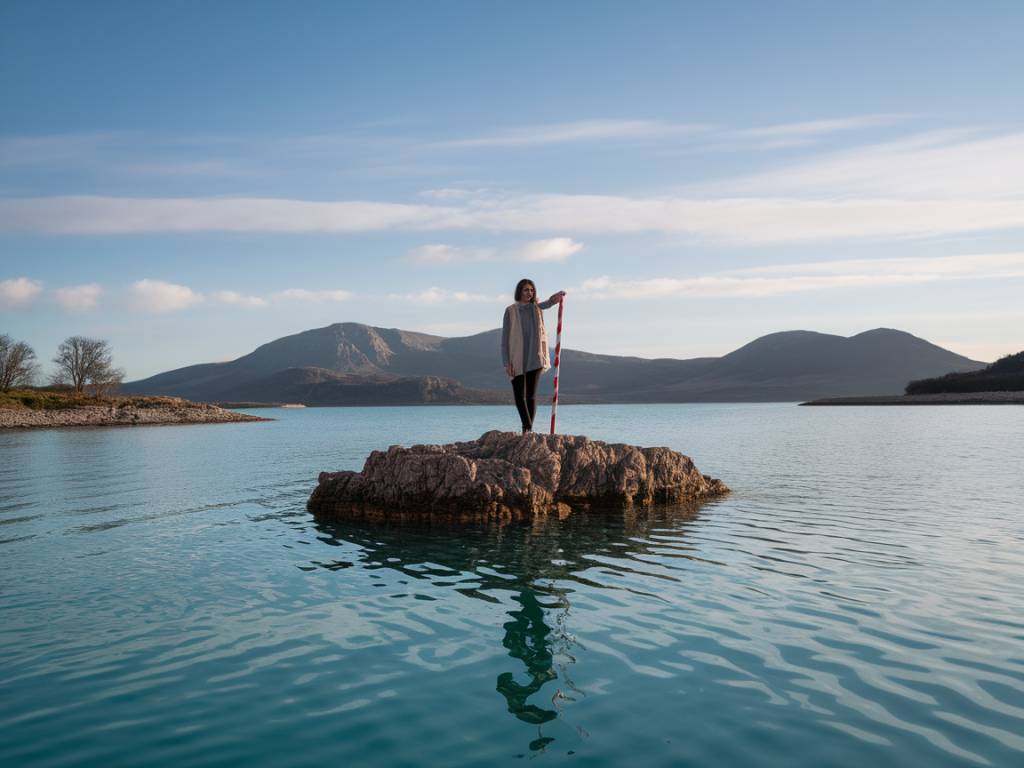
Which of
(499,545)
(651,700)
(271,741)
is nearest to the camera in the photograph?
(271,741)

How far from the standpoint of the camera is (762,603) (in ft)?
28.7

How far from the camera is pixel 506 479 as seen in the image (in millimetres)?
15992

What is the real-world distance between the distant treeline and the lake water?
13042 centimetres

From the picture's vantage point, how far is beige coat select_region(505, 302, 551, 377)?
1661 cm

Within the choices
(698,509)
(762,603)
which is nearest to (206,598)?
(762,603)

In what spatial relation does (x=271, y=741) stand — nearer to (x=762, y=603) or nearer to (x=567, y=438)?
(x=762, y=603)

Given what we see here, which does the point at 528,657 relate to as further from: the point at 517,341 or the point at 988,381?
the point at 988,381

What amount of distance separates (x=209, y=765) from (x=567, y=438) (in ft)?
45.0

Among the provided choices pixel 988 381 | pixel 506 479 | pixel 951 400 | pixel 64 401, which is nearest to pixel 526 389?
pixel 506 479

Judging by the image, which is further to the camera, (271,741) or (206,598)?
(206,598)

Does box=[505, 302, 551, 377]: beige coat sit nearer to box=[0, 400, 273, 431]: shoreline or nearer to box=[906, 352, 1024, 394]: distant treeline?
box=[0, 400, 273, 431]: shoreline

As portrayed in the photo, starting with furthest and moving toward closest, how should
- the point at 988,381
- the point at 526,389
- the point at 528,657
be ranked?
the point at 988,381
the point at 526,389
the point at 528,657

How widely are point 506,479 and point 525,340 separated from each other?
334 centimetres

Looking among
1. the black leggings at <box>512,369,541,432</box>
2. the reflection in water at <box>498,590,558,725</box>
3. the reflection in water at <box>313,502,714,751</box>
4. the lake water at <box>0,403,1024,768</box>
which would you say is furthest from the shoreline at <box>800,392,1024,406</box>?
the reflection in water at <box>498,590,558,725</box>
